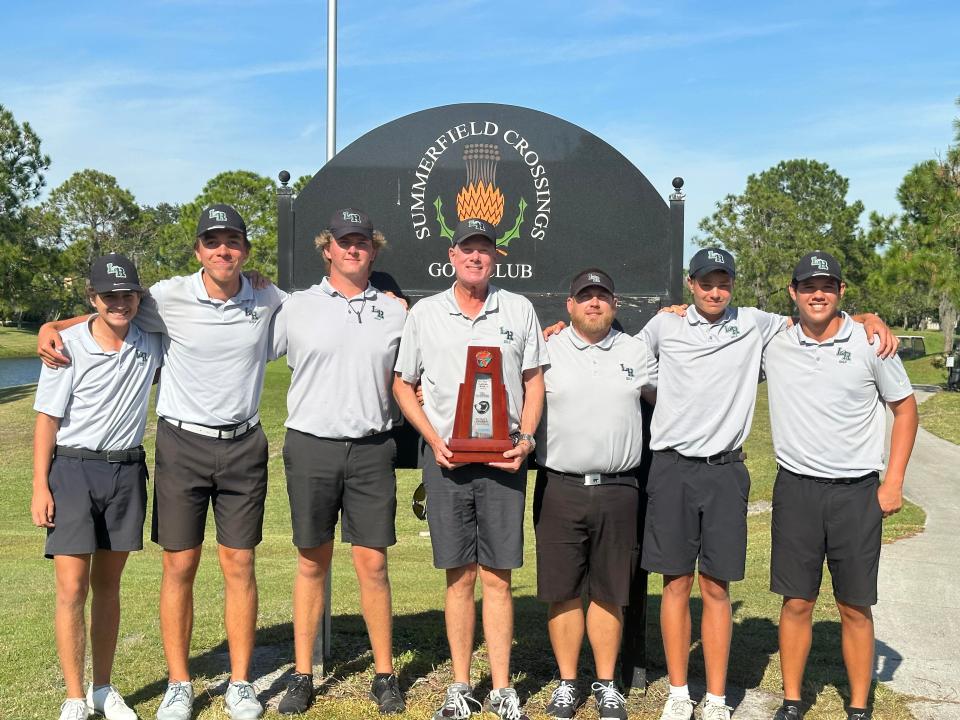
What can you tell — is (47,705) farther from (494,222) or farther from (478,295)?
(494,222)

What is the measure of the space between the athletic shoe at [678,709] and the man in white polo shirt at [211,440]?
1.90 metres

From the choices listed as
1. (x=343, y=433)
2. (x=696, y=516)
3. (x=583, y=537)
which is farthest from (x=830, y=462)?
(x=343, y=433)

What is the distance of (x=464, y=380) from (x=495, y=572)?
0.92m

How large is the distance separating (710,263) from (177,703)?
127 inches

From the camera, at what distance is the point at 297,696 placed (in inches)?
189

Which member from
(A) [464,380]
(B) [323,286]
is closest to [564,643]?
(A) [464,380]

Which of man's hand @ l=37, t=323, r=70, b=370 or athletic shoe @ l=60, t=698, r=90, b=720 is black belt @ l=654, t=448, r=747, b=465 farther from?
athletic shoe @ l=60, t=698, r=90, b=720

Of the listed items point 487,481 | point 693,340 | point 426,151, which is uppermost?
point 426,151

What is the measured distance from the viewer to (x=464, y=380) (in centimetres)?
459

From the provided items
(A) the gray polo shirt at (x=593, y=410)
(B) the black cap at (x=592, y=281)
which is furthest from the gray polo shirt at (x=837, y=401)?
(B) the black cap at (x=592, y=281)

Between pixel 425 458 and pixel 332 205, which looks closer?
pixel 425 458

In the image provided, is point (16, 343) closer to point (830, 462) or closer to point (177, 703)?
point (177, 703)

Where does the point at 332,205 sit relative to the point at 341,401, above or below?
above

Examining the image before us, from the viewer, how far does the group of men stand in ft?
15.0
